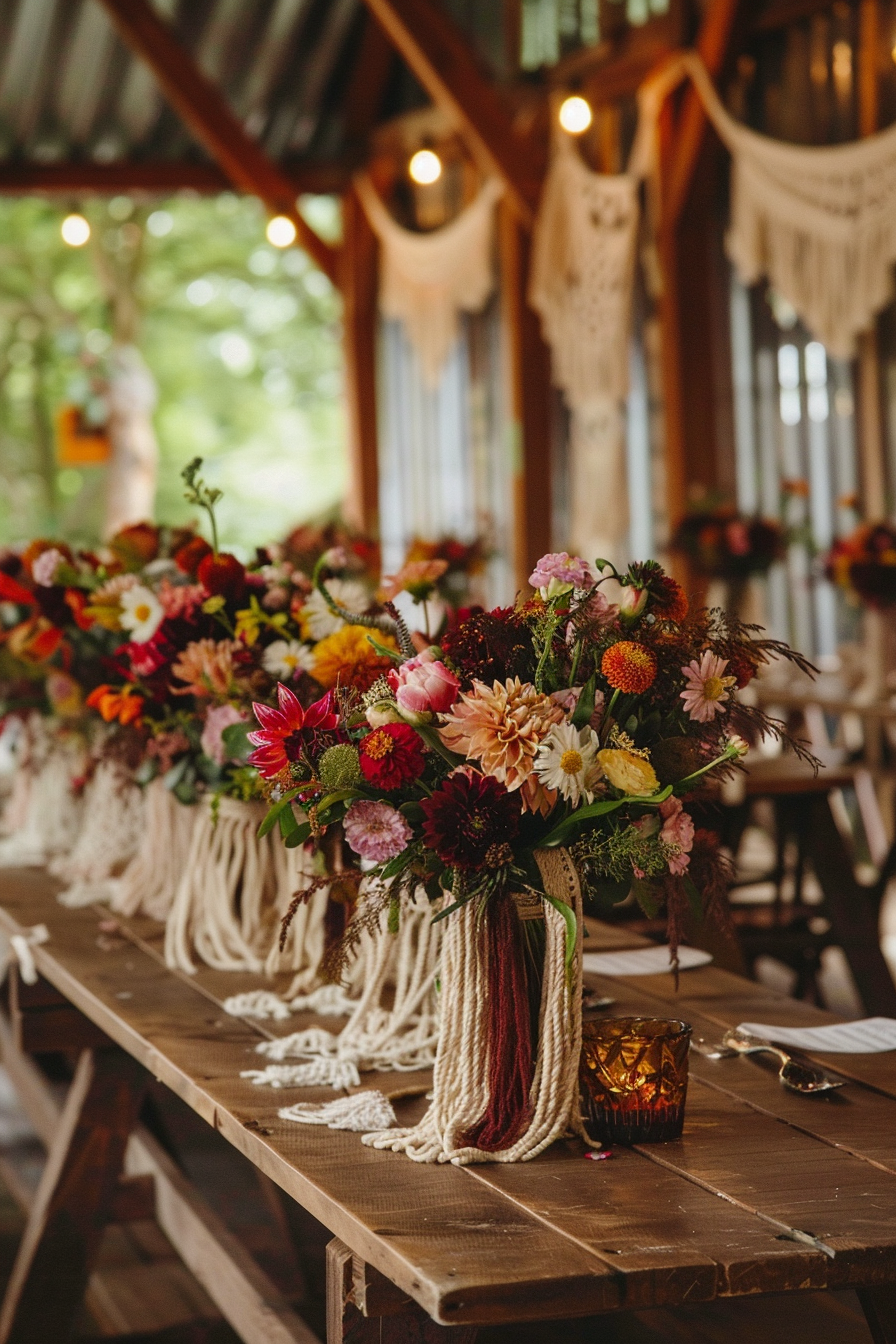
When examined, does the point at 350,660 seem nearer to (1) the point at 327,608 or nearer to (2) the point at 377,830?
(1) the point at 327,608

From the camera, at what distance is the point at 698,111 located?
6910 mm

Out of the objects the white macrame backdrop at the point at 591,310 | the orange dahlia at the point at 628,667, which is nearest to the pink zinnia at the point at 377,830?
the orange dahlia at the point at 628,667

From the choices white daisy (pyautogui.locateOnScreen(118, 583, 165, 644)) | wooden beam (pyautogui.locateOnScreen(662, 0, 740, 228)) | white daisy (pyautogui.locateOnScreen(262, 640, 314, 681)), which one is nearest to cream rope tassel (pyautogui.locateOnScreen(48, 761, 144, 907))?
white daisy (pyautogui.locateOnScreen(118, 583, 165, 644))

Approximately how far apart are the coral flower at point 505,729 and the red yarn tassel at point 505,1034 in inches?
5.7

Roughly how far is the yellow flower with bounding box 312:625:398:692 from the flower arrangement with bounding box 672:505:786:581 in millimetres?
3812

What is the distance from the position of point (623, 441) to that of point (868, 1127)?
242 inches

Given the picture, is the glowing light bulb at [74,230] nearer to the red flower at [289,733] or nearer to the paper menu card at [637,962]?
the paper menu card at [637,962]

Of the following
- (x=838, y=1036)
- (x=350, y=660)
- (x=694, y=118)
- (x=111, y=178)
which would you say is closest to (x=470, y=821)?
(x=350, y=660)

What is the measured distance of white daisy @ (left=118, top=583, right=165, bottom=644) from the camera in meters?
2.44

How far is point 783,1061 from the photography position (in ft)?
6.09

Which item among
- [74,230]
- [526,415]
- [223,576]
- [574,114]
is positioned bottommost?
[223,576]

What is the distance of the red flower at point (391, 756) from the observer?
5.12 feet

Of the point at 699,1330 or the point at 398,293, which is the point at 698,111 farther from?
the point at 699,1330

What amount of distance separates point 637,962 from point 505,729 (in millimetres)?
986
